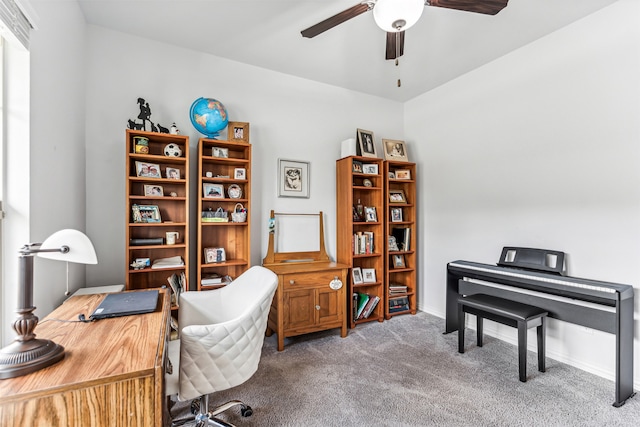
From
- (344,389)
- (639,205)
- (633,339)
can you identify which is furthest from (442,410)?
(639,205)

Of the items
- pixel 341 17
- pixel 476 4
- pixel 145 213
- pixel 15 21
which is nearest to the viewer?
pixel 15 21

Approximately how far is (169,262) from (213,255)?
36cm

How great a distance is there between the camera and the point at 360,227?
3.58 m

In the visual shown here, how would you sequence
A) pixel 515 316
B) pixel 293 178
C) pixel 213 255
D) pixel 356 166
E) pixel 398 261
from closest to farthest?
1. pixel 515 316
2. pixel 213 255
3. pixel 293 178
4. pixel 356 166
5. pixel 398 261

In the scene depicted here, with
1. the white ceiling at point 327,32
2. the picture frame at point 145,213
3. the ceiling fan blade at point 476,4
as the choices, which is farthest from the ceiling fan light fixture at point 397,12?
the picture frame at point 145,213

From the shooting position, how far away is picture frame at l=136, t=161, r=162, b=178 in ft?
7.92

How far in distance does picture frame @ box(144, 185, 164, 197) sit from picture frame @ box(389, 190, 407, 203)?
2478 millimetres

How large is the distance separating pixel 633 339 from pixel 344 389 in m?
2.05

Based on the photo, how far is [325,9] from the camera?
2.22 metres

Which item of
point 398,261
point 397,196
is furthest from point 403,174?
point 398,261

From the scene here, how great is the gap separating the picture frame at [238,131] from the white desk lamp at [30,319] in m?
1.89

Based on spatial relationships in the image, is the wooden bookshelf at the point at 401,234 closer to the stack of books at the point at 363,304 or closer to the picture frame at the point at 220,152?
the stack of books at the point at 363,304

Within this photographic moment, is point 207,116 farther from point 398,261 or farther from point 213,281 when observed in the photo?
point 398,261

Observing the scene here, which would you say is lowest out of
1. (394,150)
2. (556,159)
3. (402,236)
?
(402,236)
